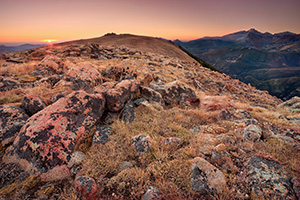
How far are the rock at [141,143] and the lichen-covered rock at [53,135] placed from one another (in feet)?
6.20

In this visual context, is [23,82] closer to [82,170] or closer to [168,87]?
[82,170]

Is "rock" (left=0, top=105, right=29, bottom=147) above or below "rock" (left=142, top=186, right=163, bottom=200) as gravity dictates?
above

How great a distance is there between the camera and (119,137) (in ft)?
16.2

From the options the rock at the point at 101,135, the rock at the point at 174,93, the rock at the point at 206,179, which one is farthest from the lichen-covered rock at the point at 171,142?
the rock at the point at 174,93

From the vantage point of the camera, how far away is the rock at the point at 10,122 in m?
4.25

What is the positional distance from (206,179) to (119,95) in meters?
4.84

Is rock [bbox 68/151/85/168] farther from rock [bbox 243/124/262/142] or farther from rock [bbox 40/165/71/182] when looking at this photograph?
rock [bbox 243/124/262/142]

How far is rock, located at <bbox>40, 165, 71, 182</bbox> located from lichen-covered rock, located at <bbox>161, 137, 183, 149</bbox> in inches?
119

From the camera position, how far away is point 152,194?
291 cm

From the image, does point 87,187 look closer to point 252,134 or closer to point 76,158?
point 76,158

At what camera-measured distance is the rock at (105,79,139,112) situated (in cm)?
612

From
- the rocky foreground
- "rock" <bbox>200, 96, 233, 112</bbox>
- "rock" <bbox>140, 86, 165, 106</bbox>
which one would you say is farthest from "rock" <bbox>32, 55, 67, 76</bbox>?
"rock" <bbox>200, 96, 233, 112</bbox>

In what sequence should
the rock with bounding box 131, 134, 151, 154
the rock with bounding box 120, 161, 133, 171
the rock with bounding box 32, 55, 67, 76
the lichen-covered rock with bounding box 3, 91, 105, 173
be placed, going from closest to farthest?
the lichen-covered rock with bounding box 3, 91, 105, 173, the rock with bounding box 120, 161, 133, 171, the rock with bounding box 131, 134, 151, 154, the rock with bounding box 32, 55, 67, 76

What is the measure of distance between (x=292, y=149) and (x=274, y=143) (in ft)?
1.66
